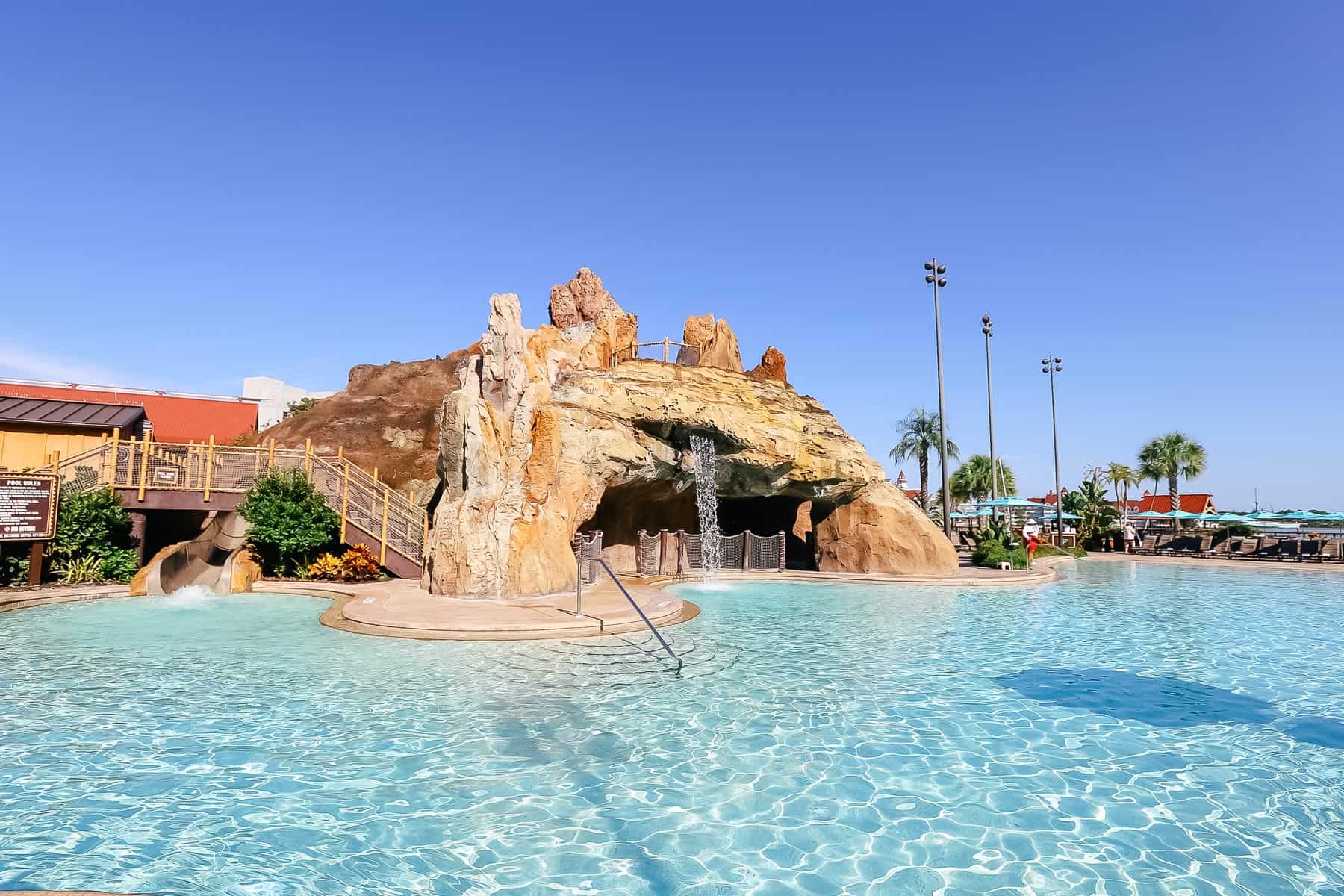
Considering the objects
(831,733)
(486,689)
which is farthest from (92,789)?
(831,733)

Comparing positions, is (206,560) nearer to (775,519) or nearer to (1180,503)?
(775,519)

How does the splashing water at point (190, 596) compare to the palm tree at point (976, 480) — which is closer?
the splashing water at point (190, 596)

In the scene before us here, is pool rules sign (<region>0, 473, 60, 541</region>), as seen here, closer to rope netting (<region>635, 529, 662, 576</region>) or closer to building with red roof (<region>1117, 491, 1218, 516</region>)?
rope netting (<region>635, 529, 662, 576</region>)

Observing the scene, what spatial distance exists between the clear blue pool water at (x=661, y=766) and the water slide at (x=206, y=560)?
5046 millimetres

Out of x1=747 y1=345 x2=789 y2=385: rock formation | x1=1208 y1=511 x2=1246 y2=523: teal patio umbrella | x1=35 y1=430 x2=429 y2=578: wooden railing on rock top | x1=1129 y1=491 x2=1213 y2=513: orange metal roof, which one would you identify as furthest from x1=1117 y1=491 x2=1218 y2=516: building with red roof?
x1=35 y1=430 x2=429 y2=578: wooden railing on rock top

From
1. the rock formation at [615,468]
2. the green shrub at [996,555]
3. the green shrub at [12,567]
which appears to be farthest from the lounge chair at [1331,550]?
the green shrub at [12,567]

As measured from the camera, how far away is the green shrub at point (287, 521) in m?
18.8

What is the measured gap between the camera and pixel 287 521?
18.8 meters

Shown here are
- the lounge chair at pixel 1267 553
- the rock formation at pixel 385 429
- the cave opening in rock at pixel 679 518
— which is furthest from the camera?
the rock formation at pixel 385 429

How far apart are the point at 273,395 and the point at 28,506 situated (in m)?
61.0

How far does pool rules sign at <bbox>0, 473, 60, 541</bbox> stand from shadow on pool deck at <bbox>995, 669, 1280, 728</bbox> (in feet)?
63.8

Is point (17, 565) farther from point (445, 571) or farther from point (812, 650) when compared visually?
point (812, 650)

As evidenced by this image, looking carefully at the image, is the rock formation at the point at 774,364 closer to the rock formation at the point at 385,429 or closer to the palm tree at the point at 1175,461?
the rock formation at the point at 385,429

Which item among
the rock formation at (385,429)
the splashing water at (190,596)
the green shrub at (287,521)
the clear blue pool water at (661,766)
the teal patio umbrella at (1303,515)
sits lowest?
the clear blue pool water at (661,766)
